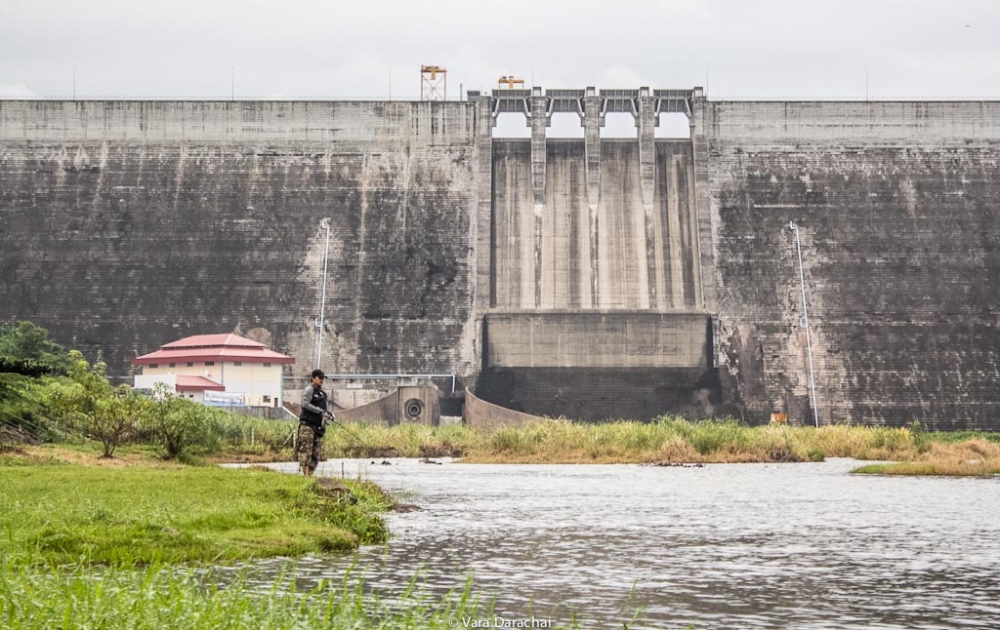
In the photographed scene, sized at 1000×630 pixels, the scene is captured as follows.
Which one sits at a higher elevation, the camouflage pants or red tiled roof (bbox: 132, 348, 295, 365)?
red tiled roof (bbox: 132, 348, 295, 365)

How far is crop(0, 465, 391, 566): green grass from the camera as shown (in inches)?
349

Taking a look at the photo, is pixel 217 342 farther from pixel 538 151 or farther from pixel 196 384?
pixel 538 151

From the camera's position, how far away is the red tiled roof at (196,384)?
3823cm

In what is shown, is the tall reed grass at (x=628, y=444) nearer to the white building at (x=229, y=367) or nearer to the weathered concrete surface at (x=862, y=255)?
the white building at (x=229, y=367)

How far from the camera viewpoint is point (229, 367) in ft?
135

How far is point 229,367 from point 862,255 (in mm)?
23572

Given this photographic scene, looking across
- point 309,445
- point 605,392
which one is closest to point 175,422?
point 309,445

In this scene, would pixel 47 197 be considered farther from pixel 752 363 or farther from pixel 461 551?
pixel 461 551

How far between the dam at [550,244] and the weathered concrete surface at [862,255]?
91 millimetres

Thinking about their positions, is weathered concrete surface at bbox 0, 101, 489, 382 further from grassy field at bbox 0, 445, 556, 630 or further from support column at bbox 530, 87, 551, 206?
grassy field at bbox 0, 445, 556, 630

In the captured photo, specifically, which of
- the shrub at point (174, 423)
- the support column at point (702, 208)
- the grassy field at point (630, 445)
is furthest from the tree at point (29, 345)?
the support column at point (702, 208)

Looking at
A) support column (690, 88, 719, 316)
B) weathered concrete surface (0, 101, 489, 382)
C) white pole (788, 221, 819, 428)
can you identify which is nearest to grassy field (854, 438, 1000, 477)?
white pole (788, 221, 819, 428)

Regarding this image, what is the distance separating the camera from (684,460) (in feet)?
95.6

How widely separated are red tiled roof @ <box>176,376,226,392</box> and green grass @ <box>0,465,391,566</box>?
23.6 meters
